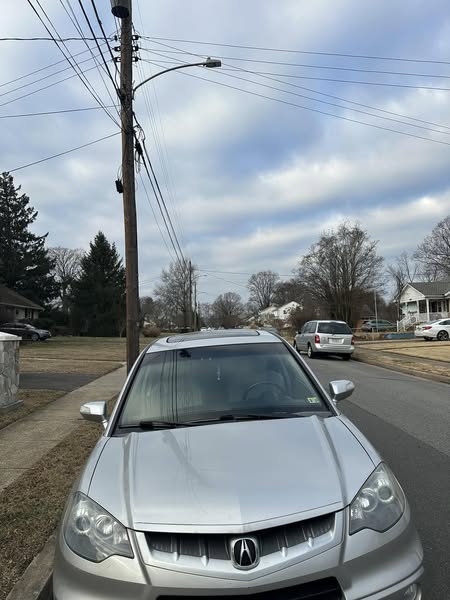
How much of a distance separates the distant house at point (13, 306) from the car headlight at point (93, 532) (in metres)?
35.4

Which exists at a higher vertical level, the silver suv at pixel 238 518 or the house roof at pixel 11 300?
the house roof at pixel 11 300

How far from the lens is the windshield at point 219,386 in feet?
11.3

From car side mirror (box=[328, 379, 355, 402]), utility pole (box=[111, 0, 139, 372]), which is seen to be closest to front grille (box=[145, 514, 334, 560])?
car side mirror (box=[328, 379, 355, 402])

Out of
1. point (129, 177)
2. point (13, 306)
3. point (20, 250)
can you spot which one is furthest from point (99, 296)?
point (129, 177)

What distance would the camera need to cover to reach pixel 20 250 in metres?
51.9

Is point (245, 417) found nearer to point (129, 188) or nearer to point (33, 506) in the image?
point (33, 506)

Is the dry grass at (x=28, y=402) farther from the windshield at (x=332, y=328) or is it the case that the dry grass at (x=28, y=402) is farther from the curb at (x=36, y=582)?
the windshield at (x=332, y=328)

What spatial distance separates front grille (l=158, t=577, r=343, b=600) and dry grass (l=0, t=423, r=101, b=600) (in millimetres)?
1882

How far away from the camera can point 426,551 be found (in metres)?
3.48

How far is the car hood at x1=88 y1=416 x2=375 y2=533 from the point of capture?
2.24m

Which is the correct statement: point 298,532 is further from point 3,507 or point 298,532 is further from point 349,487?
point 3,507

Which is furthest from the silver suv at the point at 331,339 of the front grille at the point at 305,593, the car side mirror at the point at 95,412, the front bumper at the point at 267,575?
the front grille at the point at 305,593

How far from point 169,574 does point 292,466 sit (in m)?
0.80

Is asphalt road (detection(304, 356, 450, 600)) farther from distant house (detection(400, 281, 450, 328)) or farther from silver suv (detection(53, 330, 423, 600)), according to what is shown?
distant house (detection(400, 281, 450, 328))
